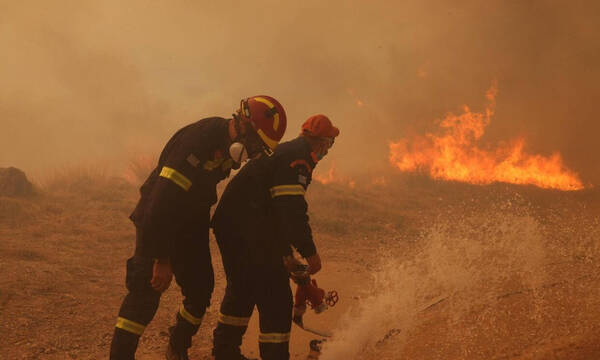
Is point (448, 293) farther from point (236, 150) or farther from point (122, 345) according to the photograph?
point (122, 345)

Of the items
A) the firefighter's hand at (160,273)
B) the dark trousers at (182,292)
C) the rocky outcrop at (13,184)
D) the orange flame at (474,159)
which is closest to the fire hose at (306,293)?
the dark trousers at (182,292)

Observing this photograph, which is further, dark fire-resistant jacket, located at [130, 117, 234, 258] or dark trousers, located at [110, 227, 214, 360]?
dark trousers, located at [110, 227, 214, 360]

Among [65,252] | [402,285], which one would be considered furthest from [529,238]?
[65,252]

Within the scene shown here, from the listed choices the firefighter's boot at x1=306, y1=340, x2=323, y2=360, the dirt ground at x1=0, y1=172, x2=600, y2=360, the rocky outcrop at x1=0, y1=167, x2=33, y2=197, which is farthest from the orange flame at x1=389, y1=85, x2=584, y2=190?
the firefighter's boot at x1=306, y1=340, x2=323, y2=360

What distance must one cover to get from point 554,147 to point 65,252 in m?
17.3

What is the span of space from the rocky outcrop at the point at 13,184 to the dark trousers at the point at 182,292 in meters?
8.86

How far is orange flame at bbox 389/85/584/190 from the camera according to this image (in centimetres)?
1683

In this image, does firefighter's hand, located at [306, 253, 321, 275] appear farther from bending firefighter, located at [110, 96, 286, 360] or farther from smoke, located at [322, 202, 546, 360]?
smoke, located at [322, 202, 546, 360]

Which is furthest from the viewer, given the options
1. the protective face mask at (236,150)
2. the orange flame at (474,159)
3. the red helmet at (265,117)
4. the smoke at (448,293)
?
the orange flame at (474,159)

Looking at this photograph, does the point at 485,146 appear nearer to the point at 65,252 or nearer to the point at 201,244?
the point at 65,252

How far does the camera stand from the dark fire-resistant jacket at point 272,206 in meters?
2.98

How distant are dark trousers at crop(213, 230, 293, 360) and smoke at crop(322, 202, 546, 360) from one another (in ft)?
2.79

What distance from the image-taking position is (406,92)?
24172 millimetres

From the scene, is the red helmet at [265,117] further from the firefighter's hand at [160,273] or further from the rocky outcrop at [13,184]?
the rocky outcrop at [13,184]
